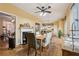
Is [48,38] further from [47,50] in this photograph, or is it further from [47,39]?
[47,50]

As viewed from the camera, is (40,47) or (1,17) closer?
(1,17)

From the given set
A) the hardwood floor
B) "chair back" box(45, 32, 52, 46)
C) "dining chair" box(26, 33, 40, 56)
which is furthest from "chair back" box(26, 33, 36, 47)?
"chair back" box(45, 32, 52, 46)

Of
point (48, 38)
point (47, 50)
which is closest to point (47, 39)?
point (48, 38)

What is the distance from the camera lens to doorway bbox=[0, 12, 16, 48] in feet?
6.64

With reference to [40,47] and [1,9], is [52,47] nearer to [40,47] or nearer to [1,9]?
[40,47]

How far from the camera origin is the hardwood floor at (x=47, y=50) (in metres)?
2.07

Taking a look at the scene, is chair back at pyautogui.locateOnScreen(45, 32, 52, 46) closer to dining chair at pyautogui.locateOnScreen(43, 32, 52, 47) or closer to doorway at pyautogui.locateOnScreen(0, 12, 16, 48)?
dining chair at pyautogui.locateOnScreen(43, 32, 52, 47)

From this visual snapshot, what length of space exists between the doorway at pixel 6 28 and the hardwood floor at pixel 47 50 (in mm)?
132

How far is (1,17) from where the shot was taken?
6.63ft

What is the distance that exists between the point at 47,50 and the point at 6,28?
83cm

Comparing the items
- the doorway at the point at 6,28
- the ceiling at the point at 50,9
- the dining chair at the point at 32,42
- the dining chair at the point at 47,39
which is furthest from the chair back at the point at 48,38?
the doorway at the point at 6,28

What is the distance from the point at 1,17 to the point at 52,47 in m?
1.04

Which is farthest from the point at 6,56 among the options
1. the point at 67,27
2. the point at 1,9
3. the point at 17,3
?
the point at 67,27

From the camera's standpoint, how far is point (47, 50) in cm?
213
